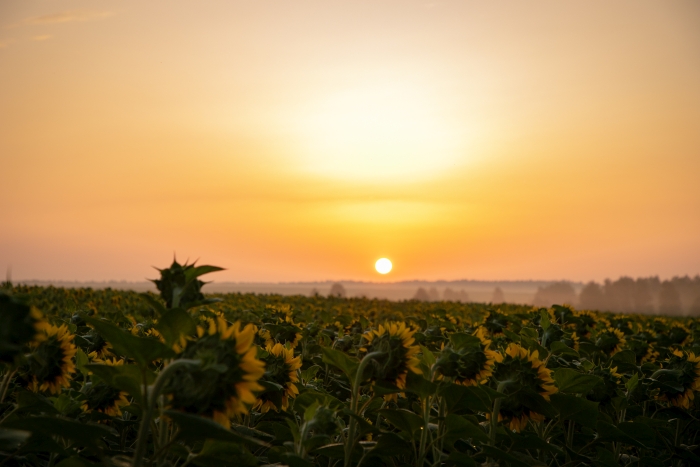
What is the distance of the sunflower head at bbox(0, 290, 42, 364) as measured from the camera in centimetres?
187

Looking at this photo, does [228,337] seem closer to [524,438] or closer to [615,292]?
[524,438]

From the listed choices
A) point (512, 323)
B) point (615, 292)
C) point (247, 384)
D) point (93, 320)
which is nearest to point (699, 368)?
point (512, 323)

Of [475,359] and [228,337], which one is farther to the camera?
[475,359]

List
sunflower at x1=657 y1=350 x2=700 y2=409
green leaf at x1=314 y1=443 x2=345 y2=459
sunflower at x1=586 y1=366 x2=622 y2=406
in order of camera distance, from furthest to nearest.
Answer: sunflower at x1=657 y1=350 x2=700 y2=409 < sunflower at x1=586 y1=366 x2=622 y2=406 < green leaf at x1=314 y1=443 x2=345 y2=459

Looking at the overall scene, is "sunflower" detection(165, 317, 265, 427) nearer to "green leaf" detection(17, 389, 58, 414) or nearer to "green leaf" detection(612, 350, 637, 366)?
"green leaf" detection(17, 389, 58, 414)

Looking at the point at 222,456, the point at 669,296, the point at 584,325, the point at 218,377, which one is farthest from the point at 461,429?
the point at 669,296

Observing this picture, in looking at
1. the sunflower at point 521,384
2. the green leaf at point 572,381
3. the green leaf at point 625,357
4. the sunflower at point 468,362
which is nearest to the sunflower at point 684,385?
the green leaf at point 625,357

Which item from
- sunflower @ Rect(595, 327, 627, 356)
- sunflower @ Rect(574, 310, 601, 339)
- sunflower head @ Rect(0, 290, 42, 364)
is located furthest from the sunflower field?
sunflower @ Rect(574, 310, 601, 339)

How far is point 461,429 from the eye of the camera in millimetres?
3020

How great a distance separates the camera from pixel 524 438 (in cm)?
318

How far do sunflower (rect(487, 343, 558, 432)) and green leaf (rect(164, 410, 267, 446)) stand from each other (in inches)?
78.7

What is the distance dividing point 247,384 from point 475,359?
1.85 meters

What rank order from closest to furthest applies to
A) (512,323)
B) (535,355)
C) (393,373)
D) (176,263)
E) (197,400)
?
1. (197,400)
2. (176,263)
3. (393,373)
4. (535,355)
5. (512,323)

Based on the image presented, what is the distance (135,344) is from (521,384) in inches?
90.0
